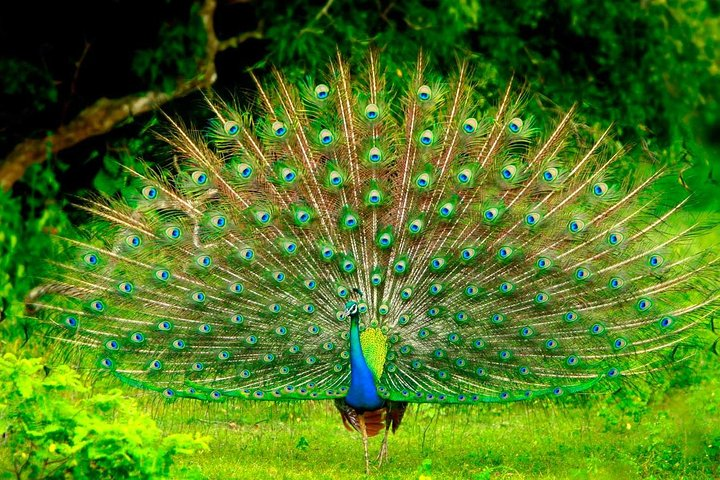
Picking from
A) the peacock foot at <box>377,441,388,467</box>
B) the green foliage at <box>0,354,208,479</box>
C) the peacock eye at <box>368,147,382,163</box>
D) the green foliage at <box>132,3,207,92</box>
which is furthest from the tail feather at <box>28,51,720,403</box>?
the green foliage at <box>132,3,207,92</box>

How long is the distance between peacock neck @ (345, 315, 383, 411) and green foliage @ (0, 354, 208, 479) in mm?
2357

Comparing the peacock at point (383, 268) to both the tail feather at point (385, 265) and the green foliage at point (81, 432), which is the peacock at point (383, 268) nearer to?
the tail feather at point (385, 265)

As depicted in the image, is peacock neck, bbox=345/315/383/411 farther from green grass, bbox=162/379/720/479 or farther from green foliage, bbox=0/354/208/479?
green foliage, bbox=0/354/208/479

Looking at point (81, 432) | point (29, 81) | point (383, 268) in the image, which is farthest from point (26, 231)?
point (81, 432)

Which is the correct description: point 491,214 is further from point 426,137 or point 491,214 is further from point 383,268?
point 383,268

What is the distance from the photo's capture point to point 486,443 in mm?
8250

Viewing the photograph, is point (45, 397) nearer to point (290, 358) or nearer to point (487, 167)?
point (290, 358)

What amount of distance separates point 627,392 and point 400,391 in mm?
1580

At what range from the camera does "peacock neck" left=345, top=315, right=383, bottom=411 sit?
23.6ft

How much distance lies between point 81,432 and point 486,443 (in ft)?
13.7

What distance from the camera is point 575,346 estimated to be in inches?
290

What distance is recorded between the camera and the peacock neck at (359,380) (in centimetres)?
720

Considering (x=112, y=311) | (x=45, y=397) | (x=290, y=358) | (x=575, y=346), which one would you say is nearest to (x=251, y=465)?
(x=290, y=358)

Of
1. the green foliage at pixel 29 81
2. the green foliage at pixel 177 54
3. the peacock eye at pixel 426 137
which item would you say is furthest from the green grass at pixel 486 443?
the green foliage at pixel 29 81
